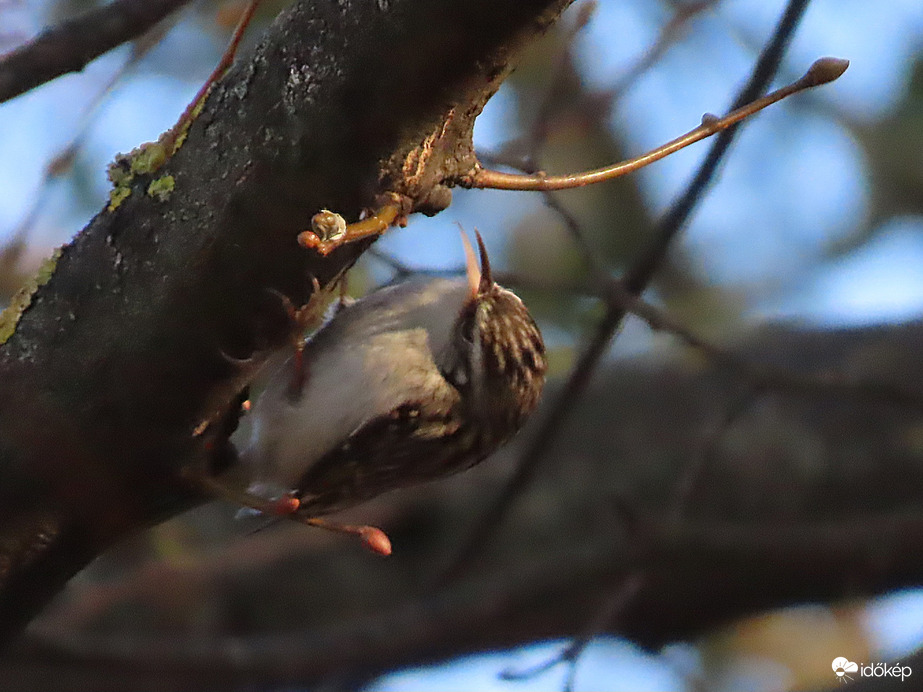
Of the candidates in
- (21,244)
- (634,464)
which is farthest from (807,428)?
(21,244)

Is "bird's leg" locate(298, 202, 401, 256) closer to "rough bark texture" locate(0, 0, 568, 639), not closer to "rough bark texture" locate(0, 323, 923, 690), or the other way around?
"rough bark texture" locate(0, 0, 568, 639)

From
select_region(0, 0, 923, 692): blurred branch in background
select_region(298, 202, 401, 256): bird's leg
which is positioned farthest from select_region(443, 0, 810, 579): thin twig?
select_region(298, 202, 401, 256): bird's leg

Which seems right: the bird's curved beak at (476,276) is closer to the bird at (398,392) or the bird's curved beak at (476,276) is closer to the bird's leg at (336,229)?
the bird at (398,392)

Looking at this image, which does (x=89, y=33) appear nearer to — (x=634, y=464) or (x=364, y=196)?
(x=364, y=196)

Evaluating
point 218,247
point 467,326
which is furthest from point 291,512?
point 467,326

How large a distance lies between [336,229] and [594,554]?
7.80 ft

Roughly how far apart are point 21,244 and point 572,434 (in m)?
2.96

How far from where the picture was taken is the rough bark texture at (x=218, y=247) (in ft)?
4.08

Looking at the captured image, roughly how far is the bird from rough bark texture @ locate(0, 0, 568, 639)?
0.78 metres

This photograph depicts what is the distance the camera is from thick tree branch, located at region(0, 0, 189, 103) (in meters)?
1.50

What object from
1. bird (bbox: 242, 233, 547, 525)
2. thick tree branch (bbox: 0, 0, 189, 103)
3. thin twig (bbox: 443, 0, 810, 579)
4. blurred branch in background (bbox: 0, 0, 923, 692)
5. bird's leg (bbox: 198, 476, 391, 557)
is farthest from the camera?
blurred branch in background (bbox: 0, 0, 923, 692)

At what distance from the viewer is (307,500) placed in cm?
259

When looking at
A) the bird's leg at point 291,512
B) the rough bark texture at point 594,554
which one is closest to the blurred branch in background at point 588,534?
the rough bark texture at point 594,554

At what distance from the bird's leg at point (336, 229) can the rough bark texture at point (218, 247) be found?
0.05 meters
